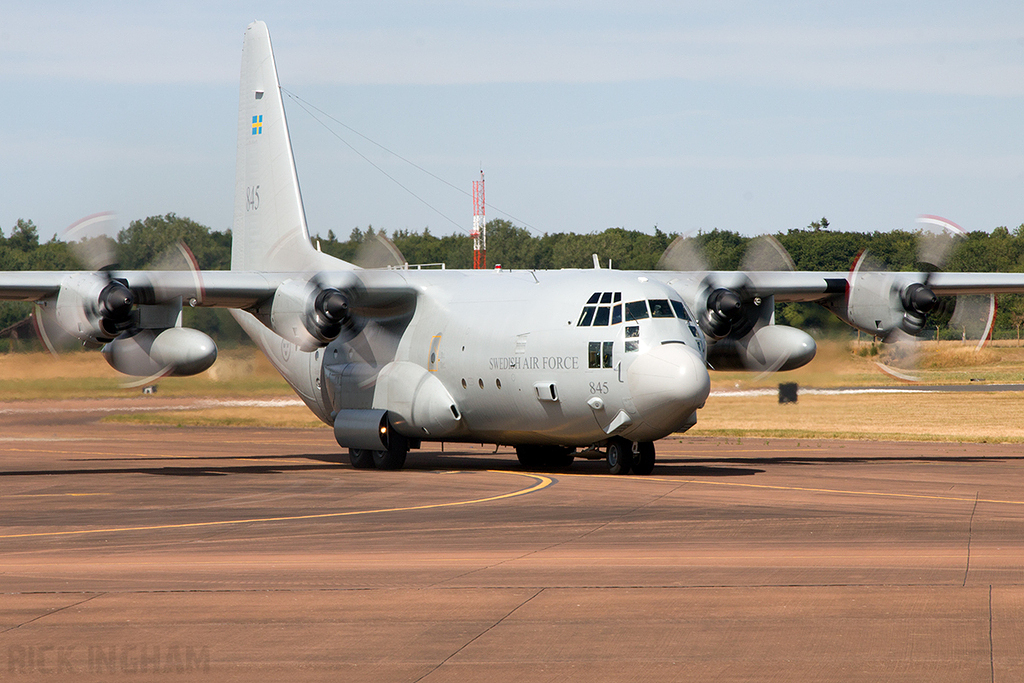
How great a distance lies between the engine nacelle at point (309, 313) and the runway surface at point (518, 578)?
12.4 ft

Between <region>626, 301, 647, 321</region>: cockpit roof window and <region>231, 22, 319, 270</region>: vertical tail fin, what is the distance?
11.4 m

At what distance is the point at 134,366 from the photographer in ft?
82.1

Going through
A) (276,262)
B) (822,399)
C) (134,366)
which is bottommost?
(822,399)

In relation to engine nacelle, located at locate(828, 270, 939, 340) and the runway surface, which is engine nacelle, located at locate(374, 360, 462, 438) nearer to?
the runway surface

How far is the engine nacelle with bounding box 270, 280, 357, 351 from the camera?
24953 mm

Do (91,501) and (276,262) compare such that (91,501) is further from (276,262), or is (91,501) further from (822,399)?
(822,399)

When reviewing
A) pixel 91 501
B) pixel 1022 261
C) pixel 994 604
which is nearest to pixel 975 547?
pixel 994 604

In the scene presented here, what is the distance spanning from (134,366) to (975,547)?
701 inches

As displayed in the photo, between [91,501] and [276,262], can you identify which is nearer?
[91,501]

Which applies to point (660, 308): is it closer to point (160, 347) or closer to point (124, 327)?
point (160, 347)

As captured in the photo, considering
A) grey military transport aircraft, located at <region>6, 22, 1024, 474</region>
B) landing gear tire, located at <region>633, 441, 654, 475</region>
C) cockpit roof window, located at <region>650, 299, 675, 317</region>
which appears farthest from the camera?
landing gear tire, located at <region>633, 441, 654, 475</region>

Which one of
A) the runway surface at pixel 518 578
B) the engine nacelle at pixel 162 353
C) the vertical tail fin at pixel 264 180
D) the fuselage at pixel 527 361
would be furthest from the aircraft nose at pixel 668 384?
the vertical tail fin at pixel 264 180

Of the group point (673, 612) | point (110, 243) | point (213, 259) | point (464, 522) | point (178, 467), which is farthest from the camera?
point (213, 259)

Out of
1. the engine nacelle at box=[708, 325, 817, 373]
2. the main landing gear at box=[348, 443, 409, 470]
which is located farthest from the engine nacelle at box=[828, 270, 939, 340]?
the main landing gear at box=[348, 443, 409, 470]
